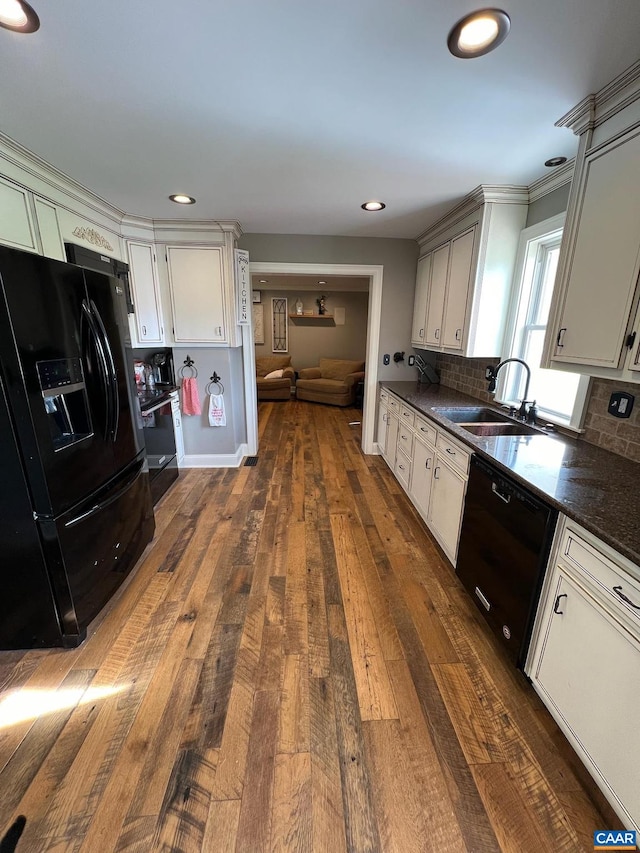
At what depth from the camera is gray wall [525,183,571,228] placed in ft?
6.82

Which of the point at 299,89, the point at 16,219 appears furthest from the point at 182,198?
the point at 299,89

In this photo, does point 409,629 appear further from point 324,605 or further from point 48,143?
point 48,143

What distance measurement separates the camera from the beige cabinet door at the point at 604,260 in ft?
4.35

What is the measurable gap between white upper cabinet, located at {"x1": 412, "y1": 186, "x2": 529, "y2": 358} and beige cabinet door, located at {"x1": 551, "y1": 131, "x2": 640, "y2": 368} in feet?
3.13

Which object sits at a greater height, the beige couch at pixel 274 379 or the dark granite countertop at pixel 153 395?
the dark granite countertop at pixel 153 395

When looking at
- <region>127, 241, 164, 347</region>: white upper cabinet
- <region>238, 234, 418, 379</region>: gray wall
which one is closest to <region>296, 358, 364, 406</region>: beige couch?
<region>238, 234, 418, 379</region>: gray wall

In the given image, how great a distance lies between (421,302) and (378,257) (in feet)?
2.28

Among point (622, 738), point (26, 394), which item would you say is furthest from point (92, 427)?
point (622, 738)

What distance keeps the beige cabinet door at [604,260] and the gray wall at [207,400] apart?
2890 mm

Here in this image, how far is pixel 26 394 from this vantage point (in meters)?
1.32

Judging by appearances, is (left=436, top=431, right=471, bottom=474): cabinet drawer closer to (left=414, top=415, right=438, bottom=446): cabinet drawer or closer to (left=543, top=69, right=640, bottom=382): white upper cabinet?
(left=414, top=415, right=438, bottom=446): cabinet drawer

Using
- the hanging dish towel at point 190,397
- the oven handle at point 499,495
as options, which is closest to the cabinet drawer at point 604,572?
the oven handle at point 499,495

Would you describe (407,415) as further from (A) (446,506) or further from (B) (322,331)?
(B) (322,331)

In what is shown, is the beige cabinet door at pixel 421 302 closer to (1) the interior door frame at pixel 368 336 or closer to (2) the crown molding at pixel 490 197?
(1) the interior door frame at pixel 368 336
